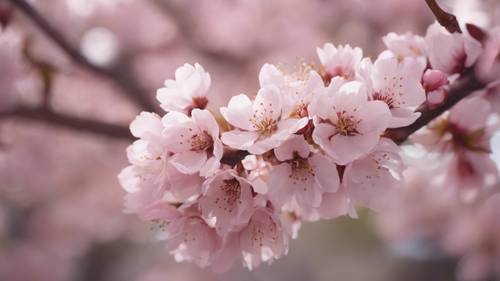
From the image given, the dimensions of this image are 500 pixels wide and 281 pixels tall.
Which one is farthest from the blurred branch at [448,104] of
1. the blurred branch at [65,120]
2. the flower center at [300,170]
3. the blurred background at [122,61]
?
the blurred background at [122,61]

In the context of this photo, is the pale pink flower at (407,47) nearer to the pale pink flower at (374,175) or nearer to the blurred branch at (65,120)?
the pale pink flower at (374,175)

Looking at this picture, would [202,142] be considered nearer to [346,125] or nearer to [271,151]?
[271,151]

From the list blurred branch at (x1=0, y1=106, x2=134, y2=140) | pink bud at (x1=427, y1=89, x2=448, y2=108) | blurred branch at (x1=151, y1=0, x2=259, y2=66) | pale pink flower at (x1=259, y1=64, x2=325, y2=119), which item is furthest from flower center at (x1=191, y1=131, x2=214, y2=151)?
blurred branch at (x1=151, y1=0, x2=259, y2=66)

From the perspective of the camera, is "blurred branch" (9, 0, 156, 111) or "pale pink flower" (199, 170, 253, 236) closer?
"pale pink flower" (199, 170, 253, 236)

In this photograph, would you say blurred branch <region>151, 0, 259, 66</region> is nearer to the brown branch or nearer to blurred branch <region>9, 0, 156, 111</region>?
blurred branch <region>9, 0, 156, 111</region>

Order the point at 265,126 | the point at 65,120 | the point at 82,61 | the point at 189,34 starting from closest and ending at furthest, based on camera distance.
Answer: the point at 265,126, the point at 65,120, the point at 82,61, the point at 189,34

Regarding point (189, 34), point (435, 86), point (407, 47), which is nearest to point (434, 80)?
point (435, 86)
